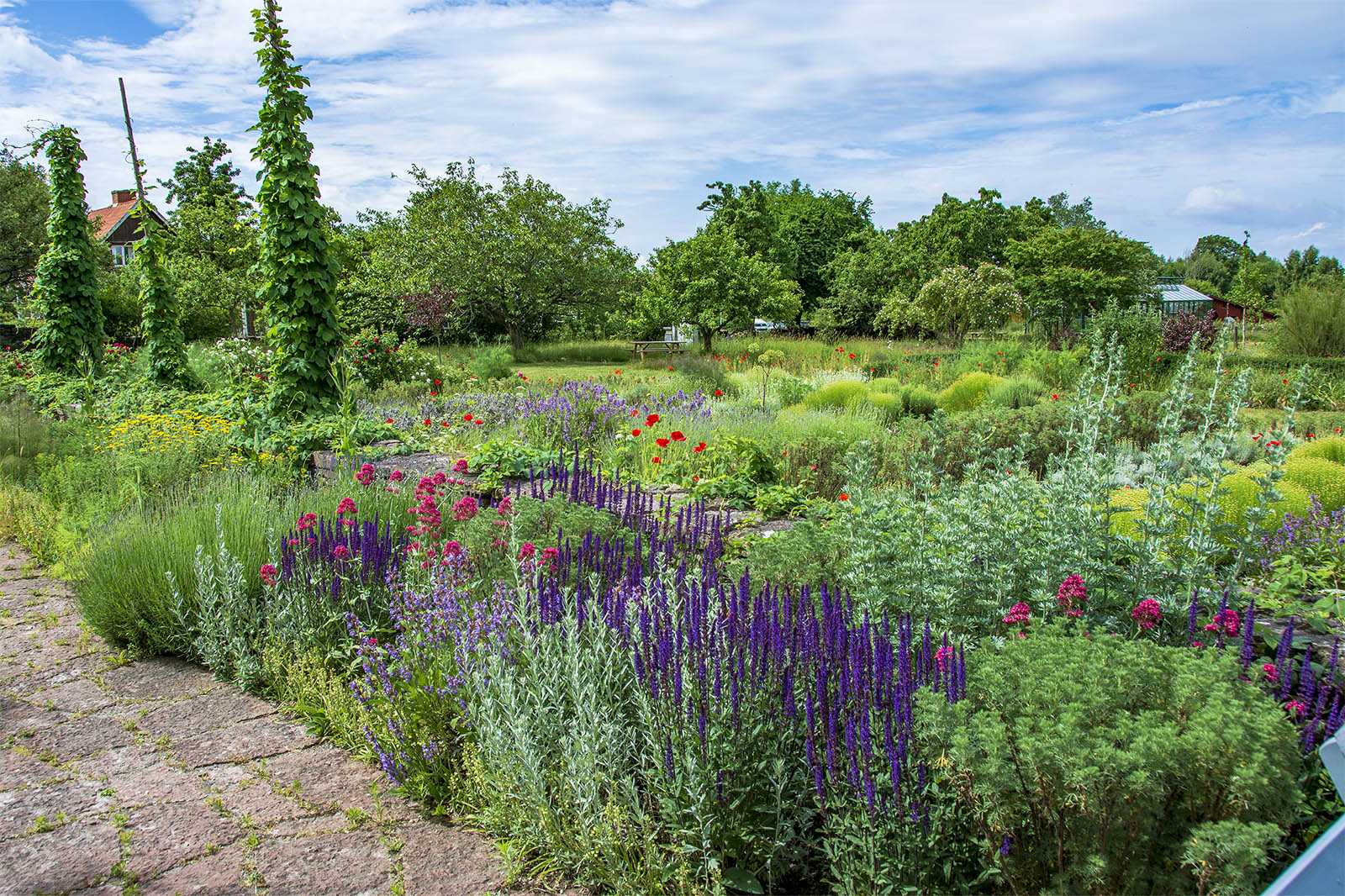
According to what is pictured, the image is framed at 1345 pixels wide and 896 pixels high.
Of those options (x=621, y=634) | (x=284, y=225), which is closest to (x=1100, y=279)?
(x=284, y=225)

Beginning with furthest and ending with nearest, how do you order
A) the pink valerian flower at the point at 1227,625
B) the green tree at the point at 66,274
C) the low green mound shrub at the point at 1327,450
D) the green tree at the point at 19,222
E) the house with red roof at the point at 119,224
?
the house with red roof at the point at 119,224
the green tree at the point at 19,222
the green tree at the point at 66,274
the low green mound shrub at the point at 1327,450
the pink valerian flower at the point at 1227,625

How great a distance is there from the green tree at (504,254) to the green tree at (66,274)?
35.6ft

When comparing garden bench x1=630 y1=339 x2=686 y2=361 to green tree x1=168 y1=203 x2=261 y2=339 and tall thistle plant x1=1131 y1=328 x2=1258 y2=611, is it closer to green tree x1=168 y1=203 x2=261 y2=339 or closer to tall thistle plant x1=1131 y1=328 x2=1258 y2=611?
green tree x1=168 y1=203 x2=261 y2=339

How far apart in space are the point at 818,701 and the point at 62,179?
15.3 meters

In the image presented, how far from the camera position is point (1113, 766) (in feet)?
5.54

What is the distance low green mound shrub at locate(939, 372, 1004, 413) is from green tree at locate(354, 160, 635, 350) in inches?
626

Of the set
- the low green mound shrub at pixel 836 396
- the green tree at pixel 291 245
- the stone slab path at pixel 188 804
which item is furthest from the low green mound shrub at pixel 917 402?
the stone slab path at pixel 188 804

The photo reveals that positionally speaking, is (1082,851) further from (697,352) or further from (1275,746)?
(697,352)

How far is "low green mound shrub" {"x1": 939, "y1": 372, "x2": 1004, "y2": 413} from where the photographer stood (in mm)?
11539

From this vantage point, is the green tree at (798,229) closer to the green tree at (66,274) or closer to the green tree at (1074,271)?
the green tree at (1074,271)

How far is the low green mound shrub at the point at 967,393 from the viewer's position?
11539mm

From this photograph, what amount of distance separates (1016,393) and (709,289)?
12629mm

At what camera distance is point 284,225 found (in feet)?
25.8

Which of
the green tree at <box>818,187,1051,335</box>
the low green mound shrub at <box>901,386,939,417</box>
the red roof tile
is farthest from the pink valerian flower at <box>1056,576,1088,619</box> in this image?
the red roof tile
